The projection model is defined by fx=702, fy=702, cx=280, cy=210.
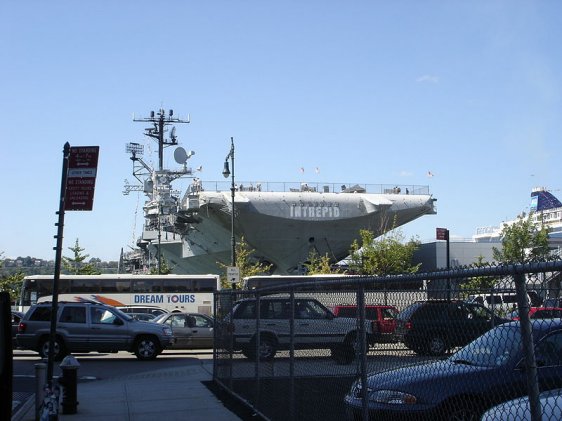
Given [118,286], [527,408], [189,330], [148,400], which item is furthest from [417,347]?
[118,286]

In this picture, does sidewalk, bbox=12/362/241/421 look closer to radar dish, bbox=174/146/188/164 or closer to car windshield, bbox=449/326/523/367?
car windshield, bbox=449/326/523/367

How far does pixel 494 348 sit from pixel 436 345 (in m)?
0.65

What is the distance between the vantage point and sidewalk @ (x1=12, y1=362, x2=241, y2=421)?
10.9 meters

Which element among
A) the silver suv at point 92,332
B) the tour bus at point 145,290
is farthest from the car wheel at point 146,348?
the tour bus at point 145,290

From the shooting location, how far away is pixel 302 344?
8.11 metres

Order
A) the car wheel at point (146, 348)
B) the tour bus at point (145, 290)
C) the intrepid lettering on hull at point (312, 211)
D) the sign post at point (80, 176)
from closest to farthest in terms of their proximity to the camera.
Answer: the sign post at point (80, 176) → the car wheel at point (146, 348) → the tour bus at point (145, 290) → the intrepid lettering on hull at point (312, 211)

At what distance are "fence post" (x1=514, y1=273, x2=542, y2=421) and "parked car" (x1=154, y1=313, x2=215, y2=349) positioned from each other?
21.8m

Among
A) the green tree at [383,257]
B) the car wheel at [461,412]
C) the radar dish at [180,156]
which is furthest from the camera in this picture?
the radar dish at [180,156]

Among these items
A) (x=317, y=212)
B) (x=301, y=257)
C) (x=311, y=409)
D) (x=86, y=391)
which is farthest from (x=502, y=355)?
(x=301, y=257)

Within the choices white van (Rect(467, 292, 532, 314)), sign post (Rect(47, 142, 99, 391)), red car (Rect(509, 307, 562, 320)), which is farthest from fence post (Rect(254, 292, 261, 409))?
red car (Rect(509, 307, 562, 320))

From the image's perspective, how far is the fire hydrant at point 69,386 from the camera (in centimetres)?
1116

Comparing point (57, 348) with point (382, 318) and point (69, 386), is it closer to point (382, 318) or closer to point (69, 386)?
point (69, 386)

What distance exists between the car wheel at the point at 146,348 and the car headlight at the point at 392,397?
17.3 m

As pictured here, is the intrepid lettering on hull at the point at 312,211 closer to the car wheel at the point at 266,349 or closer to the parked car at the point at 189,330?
the parked car at the point at 189,330
